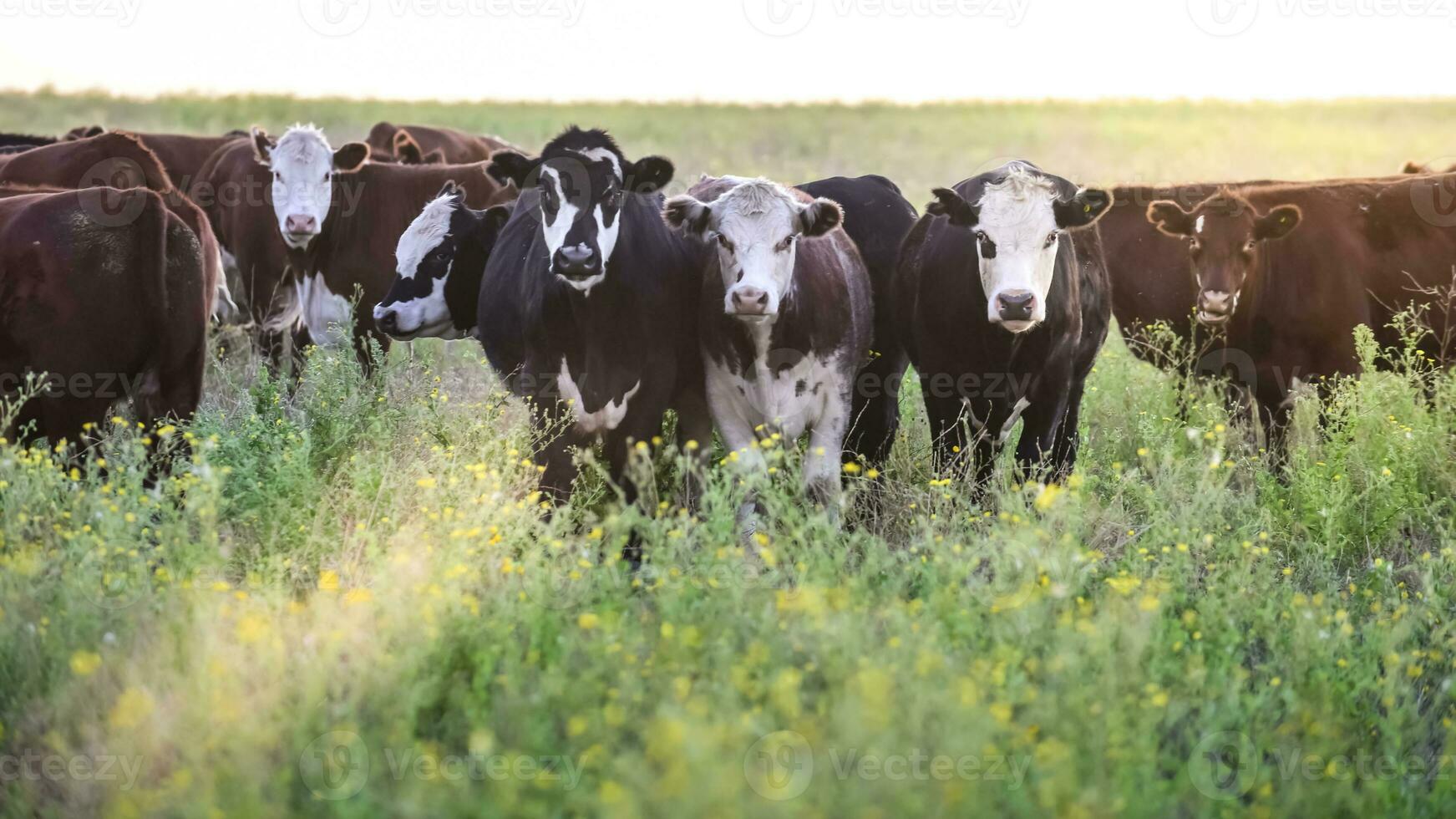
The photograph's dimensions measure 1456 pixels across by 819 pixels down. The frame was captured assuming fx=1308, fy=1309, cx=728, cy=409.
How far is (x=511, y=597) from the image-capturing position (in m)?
4.49

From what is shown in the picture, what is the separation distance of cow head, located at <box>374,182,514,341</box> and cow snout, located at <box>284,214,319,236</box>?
2.16 m

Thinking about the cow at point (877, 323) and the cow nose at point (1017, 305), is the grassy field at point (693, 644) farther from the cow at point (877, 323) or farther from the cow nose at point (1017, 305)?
the cow nose at point (1017, 305)

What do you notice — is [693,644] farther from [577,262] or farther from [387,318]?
[387,318]

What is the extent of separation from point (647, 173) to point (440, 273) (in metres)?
1.63

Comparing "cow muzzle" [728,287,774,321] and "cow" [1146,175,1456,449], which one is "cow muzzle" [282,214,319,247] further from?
"cow" [1146,175,1456,449]

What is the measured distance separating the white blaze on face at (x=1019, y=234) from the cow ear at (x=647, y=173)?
154cm

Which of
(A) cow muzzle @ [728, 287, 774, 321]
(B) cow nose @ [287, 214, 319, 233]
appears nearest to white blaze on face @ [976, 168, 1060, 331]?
(A) cow muzzle @ [728, 287, 774, 321]

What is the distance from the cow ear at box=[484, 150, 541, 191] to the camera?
633 centimetres

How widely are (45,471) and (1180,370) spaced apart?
6870 millimetres

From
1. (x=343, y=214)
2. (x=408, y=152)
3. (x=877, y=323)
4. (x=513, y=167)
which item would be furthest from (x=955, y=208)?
(x=408, y=152)

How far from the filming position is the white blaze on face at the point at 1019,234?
6.18 metres

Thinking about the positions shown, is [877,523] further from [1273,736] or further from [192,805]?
[192,805]

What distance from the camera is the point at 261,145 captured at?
10727mm

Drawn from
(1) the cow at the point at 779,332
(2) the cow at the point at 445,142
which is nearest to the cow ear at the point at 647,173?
(1) the cow at the point at 779,332
